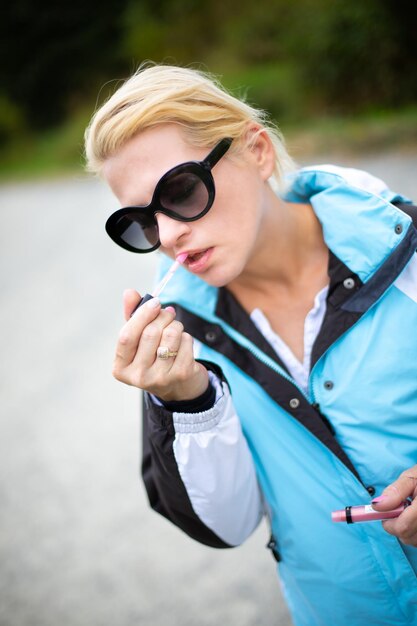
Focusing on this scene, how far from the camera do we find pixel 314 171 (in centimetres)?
187

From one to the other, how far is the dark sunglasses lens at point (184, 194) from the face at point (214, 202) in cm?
3

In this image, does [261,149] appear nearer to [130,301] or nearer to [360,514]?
[130,301]

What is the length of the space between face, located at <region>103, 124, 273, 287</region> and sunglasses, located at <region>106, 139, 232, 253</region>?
3 centimetres

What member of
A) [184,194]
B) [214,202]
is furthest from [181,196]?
[214,202]

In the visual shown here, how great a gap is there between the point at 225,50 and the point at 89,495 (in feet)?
42.0

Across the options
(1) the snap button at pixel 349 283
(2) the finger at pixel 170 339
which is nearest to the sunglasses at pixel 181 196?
(2) the finger at pixel 170 339

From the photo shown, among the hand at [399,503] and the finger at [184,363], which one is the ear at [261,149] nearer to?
the finger at [184,363]

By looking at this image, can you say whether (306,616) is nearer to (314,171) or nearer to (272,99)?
(314,171)

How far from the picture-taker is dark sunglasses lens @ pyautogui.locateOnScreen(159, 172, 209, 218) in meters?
1.50

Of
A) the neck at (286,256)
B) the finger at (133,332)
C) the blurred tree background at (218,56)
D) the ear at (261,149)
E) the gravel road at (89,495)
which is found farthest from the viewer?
the blurred tree background at (218,56)

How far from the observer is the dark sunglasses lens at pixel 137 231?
1592mm

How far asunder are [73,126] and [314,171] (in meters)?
16.5

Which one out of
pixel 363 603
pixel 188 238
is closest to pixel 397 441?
pixel 363 603

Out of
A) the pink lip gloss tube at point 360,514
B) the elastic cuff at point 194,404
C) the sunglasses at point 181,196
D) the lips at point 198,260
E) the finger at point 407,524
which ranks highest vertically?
the sunglasses at point 181,196
